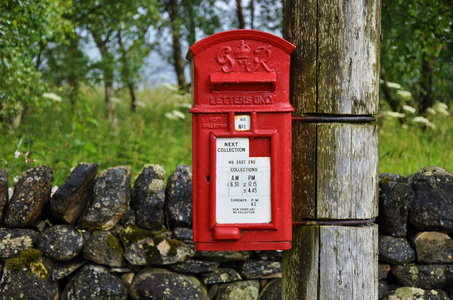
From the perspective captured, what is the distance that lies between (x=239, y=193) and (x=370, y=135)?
2.33ft

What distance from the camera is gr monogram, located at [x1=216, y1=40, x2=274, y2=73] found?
233 cm

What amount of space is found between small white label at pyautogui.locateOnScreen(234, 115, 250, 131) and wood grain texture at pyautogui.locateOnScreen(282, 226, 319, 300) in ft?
1.96

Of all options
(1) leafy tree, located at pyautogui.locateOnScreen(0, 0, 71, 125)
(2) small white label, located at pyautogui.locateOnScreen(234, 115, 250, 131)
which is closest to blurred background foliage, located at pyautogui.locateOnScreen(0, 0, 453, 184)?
(1) leafy tree, located at pyautogui.locateOnScreen(0, 0, 71, 125)

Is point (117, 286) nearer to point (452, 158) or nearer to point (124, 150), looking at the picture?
point (124, 150)

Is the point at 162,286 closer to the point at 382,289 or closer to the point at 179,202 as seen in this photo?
the point at 179,202

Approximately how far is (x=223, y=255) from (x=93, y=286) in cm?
87

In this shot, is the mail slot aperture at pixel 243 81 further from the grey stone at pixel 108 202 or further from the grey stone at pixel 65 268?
the grey stone at pixel 65 268

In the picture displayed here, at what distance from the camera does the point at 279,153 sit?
236cm

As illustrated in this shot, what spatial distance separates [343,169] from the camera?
7.96 ft

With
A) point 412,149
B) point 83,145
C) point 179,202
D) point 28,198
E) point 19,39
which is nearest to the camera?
point 28,198

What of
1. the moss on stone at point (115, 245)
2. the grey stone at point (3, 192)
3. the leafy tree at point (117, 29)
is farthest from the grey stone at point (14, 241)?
the leafy tree at point (117, 29)

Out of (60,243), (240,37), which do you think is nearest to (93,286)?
(60,243)

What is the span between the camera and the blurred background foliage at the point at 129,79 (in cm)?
500

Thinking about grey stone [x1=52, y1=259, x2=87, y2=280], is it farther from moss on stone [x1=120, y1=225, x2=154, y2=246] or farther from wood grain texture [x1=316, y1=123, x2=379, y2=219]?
wood grain texture [x1=316, y1=123, x2=379, y2=219]
